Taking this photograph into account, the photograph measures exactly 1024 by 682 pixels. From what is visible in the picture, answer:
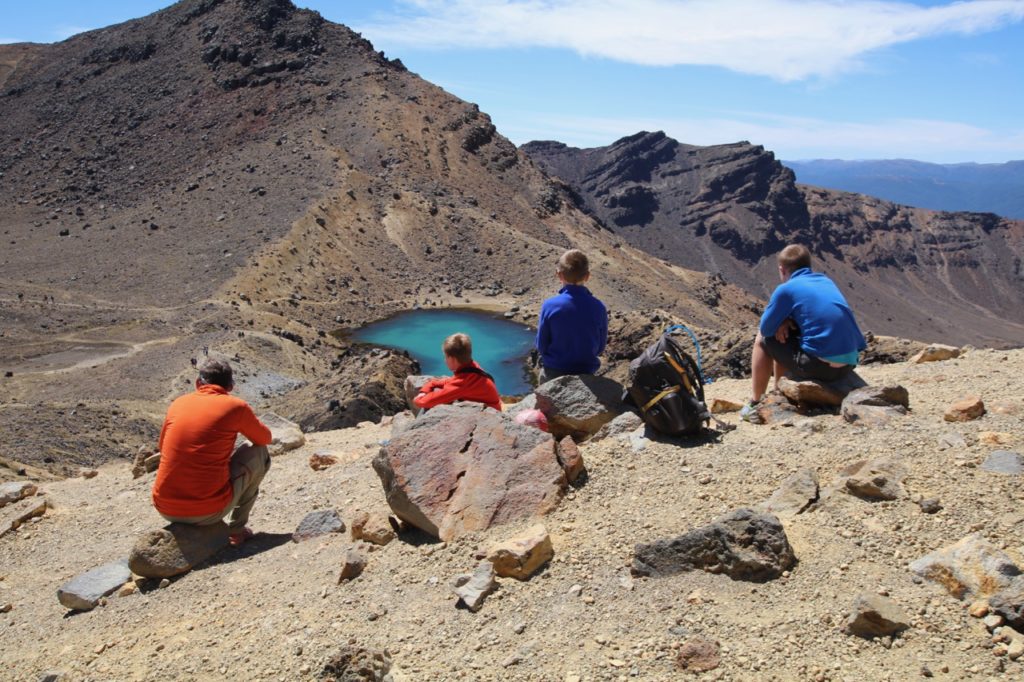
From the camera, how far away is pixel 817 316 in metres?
7.60

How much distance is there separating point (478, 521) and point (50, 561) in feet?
15.9

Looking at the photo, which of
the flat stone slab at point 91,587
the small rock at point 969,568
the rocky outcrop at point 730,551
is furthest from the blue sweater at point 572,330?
the flat stone slab at point 91,587

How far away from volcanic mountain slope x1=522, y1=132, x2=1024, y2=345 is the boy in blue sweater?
105 meters

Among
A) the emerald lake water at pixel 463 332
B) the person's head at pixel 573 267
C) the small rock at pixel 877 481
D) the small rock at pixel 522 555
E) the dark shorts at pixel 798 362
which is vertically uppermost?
the person's head at pixel 573 267

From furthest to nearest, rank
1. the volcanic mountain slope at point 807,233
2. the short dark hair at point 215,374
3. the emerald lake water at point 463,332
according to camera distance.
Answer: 1. the volcanic mountain slope at point 807,233
2. the emerald lake water at point 463,332
3. the short dark hair at point 215,374

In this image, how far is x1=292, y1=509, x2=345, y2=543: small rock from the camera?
6.67 m

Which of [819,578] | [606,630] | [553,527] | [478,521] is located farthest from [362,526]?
[819,578]

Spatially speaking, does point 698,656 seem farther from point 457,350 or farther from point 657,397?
point 457,350

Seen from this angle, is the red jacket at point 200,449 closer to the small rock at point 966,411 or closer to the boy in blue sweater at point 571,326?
the boy in blue sweater at point 571,326

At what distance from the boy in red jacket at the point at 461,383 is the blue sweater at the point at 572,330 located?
0.98 meters

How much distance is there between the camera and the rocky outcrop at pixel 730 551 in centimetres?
456

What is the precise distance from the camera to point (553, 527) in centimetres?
550

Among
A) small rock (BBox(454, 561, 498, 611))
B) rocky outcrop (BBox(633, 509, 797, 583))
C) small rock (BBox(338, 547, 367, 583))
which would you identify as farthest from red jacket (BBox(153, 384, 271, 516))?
rocky outcrop (BBox(633, 509, 797, 583))

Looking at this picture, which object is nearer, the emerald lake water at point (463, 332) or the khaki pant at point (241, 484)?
the khaki pant at point (241, 484)
